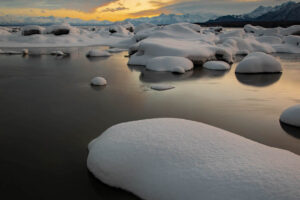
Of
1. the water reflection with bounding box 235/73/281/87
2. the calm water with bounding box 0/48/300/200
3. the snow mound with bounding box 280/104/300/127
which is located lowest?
the calm water with bounding box 0/48/300/200

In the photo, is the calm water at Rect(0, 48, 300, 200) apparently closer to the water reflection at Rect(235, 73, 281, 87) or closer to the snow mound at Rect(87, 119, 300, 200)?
the water reflection at Rect(235, 73, 281, 87)

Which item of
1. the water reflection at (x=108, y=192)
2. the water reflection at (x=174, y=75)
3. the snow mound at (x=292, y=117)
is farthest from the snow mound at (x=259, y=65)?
the water reflection at (x=108, y=192)

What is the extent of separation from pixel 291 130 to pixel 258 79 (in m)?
4.90

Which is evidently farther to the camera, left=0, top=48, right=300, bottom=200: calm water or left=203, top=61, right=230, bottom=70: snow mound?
left=203, top=61, right=230, bottom=70: snow mound

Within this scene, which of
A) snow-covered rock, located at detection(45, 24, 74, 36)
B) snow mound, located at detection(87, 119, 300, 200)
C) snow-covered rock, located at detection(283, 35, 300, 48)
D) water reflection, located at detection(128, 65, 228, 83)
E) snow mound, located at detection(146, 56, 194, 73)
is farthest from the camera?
snow-covered rock, located at detection(45, 24, 74, 36)

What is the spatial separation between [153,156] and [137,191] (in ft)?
1.25

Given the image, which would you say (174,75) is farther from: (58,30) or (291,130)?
(58,30)

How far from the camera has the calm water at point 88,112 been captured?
2787mm

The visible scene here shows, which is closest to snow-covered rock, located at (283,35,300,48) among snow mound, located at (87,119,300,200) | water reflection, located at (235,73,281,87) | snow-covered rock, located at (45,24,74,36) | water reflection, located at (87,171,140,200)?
water reflection, located at (235,73,281,87)

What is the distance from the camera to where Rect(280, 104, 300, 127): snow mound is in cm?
441

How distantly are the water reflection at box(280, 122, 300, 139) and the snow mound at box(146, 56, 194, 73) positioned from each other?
572cm

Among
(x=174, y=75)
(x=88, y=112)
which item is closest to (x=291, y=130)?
(x=88, y=112)

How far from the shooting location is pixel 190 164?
2459mm

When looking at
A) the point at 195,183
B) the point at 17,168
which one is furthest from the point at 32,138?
the point at 195,183
